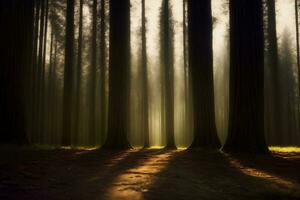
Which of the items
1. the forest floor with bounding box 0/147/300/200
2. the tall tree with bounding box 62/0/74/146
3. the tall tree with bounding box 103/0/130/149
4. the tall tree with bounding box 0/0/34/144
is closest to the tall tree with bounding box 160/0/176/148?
the tall tree with bounding box 103/0/130/149

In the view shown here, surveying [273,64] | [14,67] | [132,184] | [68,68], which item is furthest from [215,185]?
[273,64]

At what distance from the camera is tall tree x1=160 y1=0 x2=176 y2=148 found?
14448mm

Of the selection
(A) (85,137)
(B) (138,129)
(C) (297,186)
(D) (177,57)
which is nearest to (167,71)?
(D) (177,57)

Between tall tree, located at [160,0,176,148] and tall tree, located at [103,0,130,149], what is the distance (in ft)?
12.8

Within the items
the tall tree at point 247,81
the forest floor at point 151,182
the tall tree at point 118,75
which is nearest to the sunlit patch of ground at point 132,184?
the forest floor at point 151,182

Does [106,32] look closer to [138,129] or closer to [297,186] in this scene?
[138,129]

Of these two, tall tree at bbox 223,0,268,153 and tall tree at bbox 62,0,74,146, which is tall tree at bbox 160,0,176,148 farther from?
tall tree at bbox 223,0,268,153

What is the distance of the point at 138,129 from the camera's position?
23.0 metres

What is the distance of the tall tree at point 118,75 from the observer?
34.5 ft

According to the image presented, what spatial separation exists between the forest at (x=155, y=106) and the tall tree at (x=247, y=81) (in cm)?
3

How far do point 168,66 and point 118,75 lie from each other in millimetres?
6129

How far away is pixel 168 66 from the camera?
1641 cm

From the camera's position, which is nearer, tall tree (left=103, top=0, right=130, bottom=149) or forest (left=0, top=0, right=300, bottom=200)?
forest (left=0, top=0, right=300, bottom=200)

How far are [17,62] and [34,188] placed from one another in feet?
26.1
